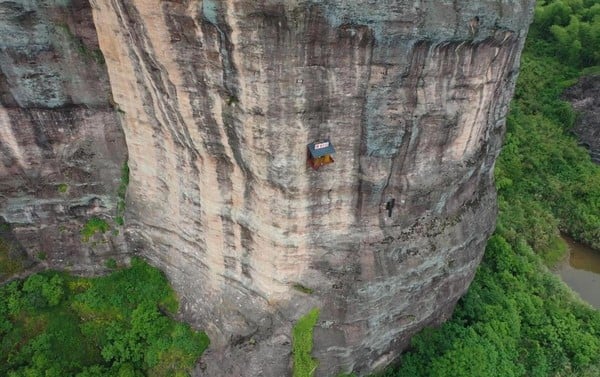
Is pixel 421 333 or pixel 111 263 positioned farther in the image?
→ pixel 111 263

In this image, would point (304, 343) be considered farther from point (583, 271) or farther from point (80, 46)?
point (583, 271)

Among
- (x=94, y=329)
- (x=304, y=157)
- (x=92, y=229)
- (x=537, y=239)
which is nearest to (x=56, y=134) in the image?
(x=92, y=229)

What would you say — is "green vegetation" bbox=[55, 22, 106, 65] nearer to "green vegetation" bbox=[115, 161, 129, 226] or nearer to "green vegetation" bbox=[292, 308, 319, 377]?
"green vegetation" bbox=[115, 161, 129, 226]

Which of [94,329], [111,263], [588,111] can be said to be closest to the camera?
[94,329]

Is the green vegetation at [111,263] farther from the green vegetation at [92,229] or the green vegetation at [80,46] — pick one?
the green vegetation at [80,46]

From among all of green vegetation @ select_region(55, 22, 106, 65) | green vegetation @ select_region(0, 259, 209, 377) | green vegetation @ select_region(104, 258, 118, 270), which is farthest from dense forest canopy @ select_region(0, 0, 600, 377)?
green vegetation @ select_region(55, 22, 106, 65)

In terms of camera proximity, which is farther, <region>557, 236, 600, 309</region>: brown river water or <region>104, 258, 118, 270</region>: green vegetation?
<region>557, 236, 600, 309</region>: brown river water
